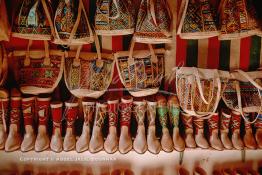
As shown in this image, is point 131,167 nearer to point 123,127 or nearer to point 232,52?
point 123,127

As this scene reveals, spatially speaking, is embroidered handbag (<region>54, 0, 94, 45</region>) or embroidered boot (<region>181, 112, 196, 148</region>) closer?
embroidered handbag (<region>54, 0, 94, 45</region>)

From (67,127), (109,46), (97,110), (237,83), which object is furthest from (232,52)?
(67,127)

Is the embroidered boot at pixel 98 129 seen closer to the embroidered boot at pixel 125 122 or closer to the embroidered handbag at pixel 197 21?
the embroidered boot at pixel 125 122

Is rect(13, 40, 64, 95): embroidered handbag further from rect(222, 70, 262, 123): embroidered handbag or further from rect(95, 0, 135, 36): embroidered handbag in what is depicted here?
rect(222, 70, 262, 123): embroidered handbag

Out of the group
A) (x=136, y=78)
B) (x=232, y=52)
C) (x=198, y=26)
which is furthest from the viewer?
(x=232, y=52)

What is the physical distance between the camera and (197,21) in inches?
87.6

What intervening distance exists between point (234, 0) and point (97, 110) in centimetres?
121

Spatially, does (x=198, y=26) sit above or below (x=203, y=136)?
above

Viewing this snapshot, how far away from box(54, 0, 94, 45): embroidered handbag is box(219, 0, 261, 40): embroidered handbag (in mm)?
940

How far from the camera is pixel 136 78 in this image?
247 centimetres

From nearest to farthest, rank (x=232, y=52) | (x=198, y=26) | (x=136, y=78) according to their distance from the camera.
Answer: (x=198, y=26)
(x=136, y=78)
(x=232, y=52)

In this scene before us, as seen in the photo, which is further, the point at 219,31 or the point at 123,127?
the point at 123,127

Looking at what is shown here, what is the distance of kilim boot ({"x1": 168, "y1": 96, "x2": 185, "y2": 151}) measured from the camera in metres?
2.51

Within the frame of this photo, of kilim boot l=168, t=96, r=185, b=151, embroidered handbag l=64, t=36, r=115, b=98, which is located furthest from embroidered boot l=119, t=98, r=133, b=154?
kilim boot l=168, t=96, r=185, b=151
